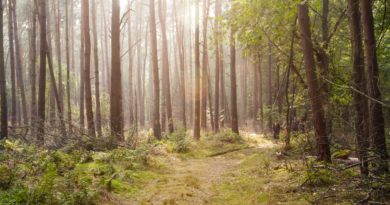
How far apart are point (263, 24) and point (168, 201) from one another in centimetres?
522

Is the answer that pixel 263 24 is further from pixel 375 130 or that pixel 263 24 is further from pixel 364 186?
pixel 364 186

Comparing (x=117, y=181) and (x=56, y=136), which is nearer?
(x=117, y=181)

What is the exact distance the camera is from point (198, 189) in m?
5.31

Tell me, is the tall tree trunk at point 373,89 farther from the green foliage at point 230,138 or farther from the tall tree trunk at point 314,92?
the green foliage at point 230,138

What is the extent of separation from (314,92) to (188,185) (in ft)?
11.6

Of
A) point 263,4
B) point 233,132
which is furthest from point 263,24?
point 233,132

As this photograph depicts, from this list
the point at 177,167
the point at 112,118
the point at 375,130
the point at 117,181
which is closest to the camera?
the point at 375,130

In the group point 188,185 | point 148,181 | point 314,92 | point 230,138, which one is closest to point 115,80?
point 148,181

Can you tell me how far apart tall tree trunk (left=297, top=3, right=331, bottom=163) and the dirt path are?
7.44 ft

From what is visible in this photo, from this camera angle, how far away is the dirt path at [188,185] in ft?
14.9

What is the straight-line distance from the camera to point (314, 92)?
227 inches

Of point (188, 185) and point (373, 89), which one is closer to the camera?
point (373, 89)

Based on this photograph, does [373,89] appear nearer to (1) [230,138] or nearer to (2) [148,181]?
(2) [148,181]

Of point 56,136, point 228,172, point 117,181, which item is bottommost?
point 228,172
